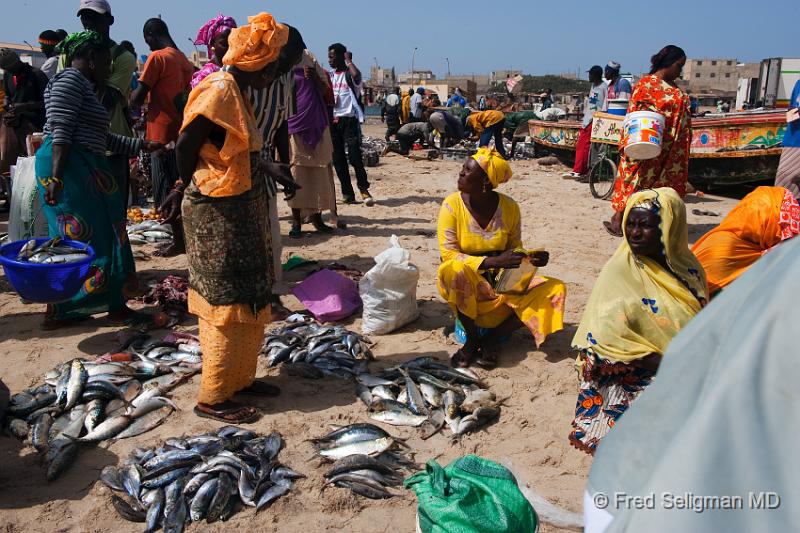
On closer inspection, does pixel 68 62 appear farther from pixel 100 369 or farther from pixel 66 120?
pixel 100 369

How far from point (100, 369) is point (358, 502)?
7.21 feet

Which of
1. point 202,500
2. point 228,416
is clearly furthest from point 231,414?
point 202,500

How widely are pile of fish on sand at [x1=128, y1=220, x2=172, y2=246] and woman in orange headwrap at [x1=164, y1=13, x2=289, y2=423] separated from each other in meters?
4.46

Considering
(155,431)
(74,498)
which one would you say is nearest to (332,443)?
(155,431)

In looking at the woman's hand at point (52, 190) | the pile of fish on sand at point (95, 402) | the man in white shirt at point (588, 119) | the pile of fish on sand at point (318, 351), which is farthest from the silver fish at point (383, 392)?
the man in white shirt at point (588, 119)

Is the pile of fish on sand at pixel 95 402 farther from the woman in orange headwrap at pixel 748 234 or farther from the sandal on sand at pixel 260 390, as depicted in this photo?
the woman in orange headwrap at pixel 748 234

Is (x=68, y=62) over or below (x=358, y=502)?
over

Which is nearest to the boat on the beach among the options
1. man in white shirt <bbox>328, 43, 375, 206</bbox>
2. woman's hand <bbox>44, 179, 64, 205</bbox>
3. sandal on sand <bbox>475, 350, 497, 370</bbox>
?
man in white shirt <bbox>328, 43, 375, 206</bbox>

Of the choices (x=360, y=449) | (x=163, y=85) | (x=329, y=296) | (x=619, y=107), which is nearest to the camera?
(x=360, y=449)

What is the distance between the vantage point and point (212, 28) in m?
5.07

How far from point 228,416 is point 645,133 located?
488 centimetres

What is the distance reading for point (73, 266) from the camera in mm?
4371

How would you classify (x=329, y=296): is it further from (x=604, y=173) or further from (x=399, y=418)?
(x=604, y=173)

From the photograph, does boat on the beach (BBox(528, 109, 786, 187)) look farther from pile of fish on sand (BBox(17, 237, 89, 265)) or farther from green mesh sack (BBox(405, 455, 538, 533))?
green mesh sack (BBox(405, 455, 538, 533))
